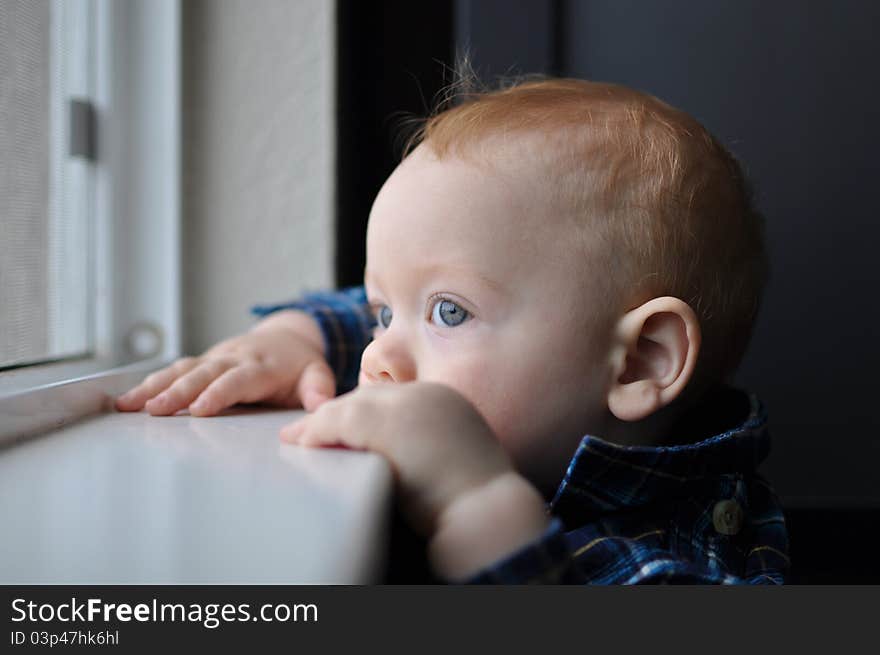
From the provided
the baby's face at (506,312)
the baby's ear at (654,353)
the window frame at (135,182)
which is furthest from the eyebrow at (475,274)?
the window frame at (135,182)

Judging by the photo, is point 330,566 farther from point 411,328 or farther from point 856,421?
point 856,421

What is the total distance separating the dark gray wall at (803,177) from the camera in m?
1.13

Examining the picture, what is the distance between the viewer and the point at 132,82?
118 cm

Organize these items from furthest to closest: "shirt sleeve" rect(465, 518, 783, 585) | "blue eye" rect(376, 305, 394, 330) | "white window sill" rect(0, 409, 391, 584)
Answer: "blue eye" rect(376, 305, 394, 330) < "shirt sleeve" rect(465, 518, 783, 585) < "white window sill" rect(0, 409, 391, 584)

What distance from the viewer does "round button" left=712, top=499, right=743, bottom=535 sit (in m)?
0.68

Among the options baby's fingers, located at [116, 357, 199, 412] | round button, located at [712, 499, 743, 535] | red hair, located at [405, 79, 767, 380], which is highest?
red hair, located at [405, 79, 767, 380]

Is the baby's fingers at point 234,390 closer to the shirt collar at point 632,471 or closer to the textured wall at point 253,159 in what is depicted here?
the shirt collar at point 632,471

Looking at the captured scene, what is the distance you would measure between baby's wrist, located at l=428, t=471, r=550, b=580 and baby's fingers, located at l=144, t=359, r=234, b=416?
37cm

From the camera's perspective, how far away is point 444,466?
1.64ft

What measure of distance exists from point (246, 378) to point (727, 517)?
464mm

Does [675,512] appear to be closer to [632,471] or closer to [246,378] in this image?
[632,471]

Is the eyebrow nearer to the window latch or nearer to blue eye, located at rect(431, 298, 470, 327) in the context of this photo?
blue eye, located at rect(431, 298, 470, 327)

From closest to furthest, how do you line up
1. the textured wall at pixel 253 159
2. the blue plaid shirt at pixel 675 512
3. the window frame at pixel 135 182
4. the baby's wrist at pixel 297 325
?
the blue plaid shirt at pixel 675 512 → the baby's wrist at pixel 297 325 → the window frame at pixel 135 182 → the textured wall at pixel 253 159

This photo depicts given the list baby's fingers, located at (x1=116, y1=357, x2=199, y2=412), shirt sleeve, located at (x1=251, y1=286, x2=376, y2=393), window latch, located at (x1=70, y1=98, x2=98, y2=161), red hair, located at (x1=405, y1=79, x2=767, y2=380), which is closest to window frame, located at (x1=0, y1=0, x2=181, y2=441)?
window latch, located at (x1=70, y1=98, x2=98, y2=161)
